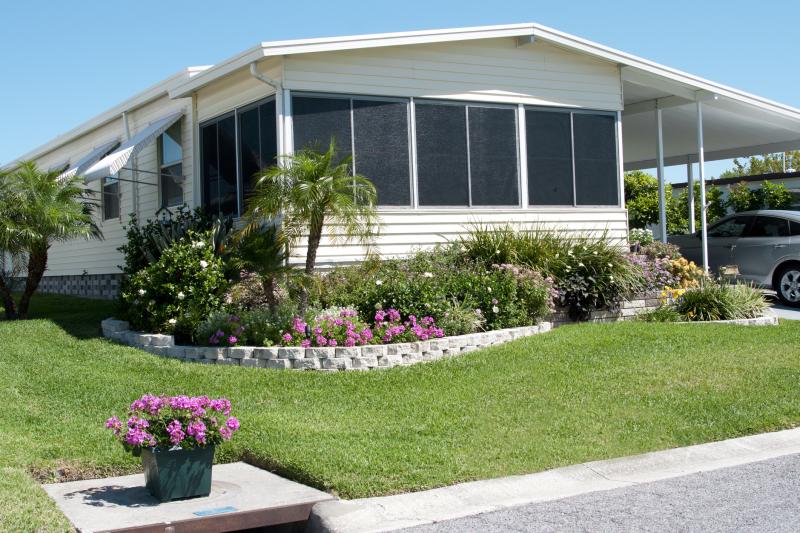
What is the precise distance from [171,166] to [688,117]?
10409mm

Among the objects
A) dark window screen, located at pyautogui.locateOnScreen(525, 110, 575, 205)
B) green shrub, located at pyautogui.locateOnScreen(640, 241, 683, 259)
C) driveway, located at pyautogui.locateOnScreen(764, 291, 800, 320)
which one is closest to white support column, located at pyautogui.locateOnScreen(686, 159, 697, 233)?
driveway, located at pyautogui.locateOnScreen(764, 291, 800, 320)

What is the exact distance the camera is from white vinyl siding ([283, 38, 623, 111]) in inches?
492

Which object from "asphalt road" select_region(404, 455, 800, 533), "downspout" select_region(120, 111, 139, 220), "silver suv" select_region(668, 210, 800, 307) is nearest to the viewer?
"asphalt road" select_region(404, 455, 800, 533)

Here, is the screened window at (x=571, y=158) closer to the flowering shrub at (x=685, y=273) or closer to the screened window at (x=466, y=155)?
the screened window at (x=466, y=155)

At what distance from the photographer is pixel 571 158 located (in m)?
14.4

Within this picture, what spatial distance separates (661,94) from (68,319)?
11.1 meters

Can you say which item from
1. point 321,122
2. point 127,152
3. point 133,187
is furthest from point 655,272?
point 133,187

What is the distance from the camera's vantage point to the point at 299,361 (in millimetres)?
9805

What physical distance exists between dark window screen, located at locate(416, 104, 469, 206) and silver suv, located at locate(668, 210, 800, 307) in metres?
5.64

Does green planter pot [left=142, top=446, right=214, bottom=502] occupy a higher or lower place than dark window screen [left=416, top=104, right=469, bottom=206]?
lower

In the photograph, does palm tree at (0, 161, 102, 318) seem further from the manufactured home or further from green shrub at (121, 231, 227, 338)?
green shrub at (121, 231, 227, 338)

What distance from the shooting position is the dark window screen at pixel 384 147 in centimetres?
1275

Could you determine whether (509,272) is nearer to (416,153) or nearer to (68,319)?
(416,153)

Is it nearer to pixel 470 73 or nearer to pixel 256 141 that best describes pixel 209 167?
pixel 256 141
